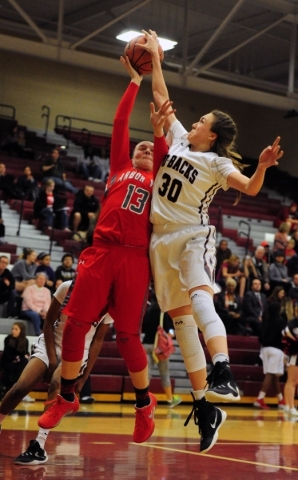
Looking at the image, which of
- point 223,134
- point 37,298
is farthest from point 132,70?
point 37,298

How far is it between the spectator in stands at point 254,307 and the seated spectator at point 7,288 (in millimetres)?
4816

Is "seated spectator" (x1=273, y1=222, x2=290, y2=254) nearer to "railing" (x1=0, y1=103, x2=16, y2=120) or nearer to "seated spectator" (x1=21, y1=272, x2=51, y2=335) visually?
"seated spectator" (x1=21, y1=272, x2=51, y2=335)

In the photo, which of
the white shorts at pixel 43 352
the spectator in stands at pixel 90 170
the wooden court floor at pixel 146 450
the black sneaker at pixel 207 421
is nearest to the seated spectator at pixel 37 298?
the wooden court floor at pixel 146 450

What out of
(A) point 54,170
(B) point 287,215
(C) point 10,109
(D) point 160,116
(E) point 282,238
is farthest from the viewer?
(C) point 10,109

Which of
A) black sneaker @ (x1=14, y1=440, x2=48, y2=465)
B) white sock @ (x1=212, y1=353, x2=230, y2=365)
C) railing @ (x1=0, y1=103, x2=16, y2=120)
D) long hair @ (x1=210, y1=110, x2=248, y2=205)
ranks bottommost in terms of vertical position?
black sneaker @ (x1=14, y1=440, x2=48, y2=465)

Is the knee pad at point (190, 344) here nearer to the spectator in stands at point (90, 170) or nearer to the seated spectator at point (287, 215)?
the spectator in stands at point (90, 170)

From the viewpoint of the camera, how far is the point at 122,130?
5.79 meters

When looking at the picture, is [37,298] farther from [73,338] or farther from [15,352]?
[73,338]

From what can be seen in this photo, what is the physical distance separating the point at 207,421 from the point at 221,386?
447 mm

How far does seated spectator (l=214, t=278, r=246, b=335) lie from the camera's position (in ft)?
49.8

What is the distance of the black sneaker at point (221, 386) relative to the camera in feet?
15.1

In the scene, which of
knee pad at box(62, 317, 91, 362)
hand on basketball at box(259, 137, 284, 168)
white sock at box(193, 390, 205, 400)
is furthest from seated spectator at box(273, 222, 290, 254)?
hand on basketball at box(259, 137, 284, 168)

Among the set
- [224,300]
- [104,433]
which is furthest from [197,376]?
[224,300]

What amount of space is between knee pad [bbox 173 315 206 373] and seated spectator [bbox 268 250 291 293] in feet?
38.3
